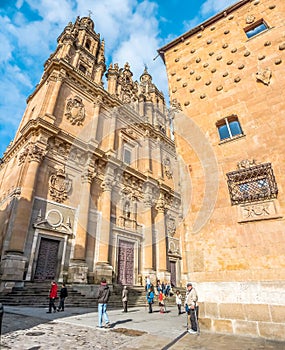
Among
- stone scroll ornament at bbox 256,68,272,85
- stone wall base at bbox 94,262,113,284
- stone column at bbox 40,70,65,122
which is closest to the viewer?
stone scroll ornament at bbox 256,68,272,85

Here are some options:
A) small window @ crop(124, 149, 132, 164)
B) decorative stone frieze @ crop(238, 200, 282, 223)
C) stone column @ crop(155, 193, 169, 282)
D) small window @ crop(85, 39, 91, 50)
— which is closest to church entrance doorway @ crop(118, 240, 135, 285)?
stone column @ crop(155, 193, 169, 282)

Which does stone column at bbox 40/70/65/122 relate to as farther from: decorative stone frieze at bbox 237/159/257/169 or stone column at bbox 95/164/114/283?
decorative stone frieze at bbox 237/159/257/169

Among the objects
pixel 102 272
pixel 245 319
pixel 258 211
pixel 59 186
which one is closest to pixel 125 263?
pixel 102 272

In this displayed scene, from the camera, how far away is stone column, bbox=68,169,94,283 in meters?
14.2

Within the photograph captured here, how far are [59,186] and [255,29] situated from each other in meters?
13.9

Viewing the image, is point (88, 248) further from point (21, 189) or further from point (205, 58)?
point (205, 58)

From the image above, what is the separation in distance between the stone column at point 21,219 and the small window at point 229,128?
11632mm

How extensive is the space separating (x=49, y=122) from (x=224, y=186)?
547 inches

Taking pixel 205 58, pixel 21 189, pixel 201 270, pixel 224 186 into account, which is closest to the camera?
pixel 201 270

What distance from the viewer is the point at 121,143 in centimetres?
2336

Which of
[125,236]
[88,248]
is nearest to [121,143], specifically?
[125,236]

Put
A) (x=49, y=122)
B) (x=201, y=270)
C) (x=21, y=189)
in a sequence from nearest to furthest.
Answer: (x=201, y=270) < (x=21, y=189) < (x=49, y=122)

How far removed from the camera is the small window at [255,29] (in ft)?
25.1

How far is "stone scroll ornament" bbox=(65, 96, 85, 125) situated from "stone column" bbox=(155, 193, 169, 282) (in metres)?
11.3
